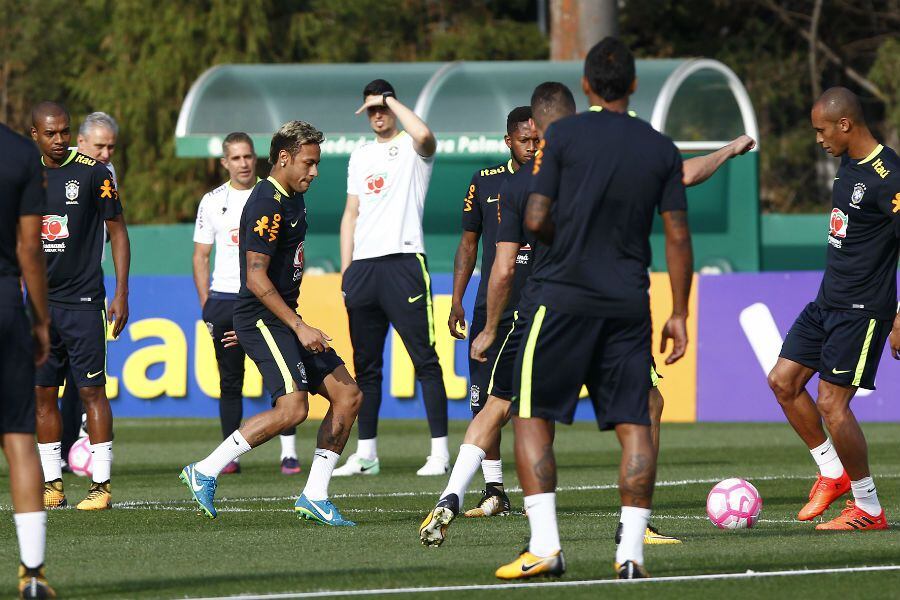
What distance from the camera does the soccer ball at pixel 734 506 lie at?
361 inches

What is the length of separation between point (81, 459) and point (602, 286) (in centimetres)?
662

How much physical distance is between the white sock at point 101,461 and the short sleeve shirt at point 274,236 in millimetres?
1403

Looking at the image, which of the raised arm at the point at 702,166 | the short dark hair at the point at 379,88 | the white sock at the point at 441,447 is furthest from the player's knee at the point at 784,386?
the white sock at the point at 441,447

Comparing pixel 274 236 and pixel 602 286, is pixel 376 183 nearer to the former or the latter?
pixel 274 236

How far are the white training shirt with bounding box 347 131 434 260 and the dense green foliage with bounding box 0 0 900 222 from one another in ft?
64.8

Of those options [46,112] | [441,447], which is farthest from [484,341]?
[441,447]

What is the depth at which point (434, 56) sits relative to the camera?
34.0 meters

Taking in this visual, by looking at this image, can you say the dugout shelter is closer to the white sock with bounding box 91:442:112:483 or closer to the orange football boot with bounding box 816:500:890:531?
the white sock with bounding box 91:442:112:483

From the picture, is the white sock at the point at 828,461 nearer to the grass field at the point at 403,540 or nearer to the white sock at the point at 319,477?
the grass field at the point at 403,540

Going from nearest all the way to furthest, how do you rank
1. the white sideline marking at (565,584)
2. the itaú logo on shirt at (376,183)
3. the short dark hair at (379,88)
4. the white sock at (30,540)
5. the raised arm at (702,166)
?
1. the white sock at (30,540)
2. the white sideline marking at (565,584)
3. the raised arm at (702,166)
4. the short dark hair at (379,88)
5. the itaú logo on shirt at (376,183)

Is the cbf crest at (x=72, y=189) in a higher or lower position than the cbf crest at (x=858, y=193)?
higher

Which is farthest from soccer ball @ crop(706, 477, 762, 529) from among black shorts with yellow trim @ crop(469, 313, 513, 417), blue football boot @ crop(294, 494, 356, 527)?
blue football boot @ crop(294, 494, 356, 527)

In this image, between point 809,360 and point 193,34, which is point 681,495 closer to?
point 809,360

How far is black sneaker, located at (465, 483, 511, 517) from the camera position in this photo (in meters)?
10.1
